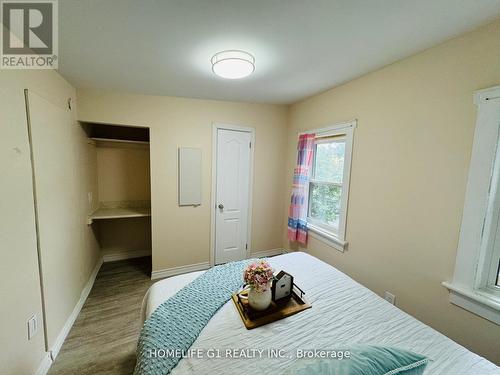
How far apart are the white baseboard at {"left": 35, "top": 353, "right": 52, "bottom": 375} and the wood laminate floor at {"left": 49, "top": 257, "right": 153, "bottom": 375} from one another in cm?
4

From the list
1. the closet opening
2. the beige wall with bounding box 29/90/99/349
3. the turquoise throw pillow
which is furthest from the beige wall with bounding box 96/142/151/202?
the turquoise throw pillow

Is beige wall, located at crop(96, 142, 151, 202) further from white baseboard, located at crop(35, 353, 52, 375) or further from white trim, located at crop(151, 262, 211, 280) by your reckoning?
white baseboard, located at crop(35, 353, 52, 375)

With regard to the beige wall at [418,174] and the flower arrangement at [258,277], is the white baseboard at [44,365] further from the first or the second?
the beige wall at [418,174]

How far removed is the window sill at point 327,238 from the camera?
2.32m

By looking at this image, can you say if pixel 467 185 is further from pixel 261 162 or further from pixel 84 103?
pixel 84 103

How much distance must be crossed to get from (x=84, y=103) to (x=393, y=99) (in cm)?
325

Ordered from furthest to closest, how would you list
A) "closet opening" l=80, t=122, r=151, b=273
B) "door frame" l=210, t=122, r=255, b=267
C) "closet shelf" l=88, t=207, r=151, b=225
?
"closet opening" l=80, t=122, r=151, b=273 < "door frame" l=210, t=122, r=255, b=267 < "closet shelf" l=88, t=207, r=151, b=225

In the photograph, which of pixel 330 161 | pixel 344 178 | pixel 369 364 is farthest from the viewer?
pixel 330 161

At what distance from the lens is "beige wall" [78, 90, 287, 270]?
2.54 meters

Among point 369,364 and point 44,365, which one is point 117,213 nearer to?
point 44,365

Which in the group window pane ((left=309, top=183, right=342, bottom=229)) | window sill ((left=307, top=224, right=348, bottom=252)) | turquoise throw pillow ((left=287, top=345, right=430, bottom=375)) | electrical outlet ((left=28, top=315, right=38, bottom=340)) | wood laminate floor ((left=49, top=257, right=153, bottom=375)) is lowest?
wood laminate floor ((left=49, top=257, right=153, bottom=375))

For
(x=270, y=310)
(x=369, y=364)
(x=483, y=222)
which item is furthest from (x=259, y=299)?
(x=483, y=222)

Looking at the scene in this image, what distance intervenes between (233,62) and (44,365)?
2681mm

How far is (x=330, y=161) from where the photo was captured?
261 centimetres
